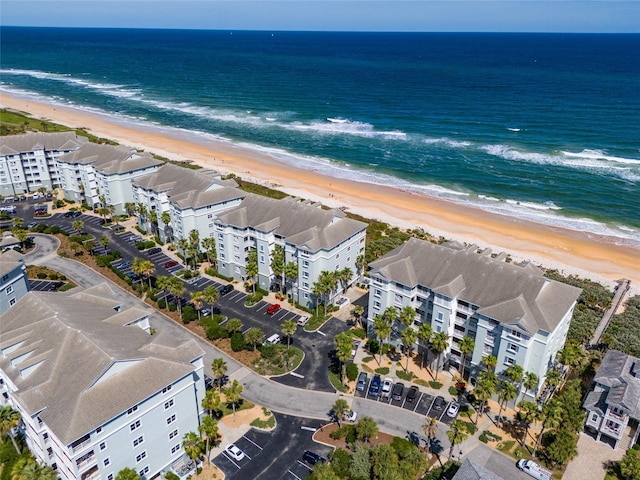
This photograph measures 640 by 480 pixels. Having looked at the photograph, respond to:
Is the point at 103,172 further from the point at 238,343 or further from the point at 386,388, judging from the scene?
the point at 386,388

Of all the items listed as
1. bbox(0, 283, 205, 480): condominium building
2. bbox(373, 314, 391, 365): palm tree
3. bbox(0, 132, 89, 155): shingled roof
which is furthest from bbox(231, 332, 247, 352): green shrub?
bbox(0, 132, 89, 155): shingled roof

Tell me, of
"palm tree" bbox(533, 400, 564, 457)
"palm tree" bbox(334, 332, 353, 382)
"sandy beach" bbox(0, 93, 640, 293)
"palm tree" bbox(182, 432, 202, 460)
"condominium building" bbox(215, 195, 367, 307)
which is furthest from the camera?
"sandy beach" bbox(0, 93, 640, 293)

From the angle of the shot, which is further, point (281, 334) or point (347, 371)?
point (281, 334)

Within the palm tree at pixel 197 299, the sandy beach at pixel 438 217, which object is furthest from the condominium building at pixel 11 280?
the sandy beach at pixel 438 217

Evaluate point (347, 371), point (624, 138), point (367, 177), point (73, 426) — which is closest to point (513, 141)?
point (624, 138)

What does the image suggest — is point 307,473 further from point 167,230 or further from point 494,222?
point 494,222

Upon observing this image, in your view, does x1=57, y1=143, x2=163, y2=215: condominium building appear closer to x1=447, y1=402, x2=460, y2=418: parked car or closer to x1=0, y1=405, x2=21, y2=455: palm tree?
x1=0, y1=405, x2=21, y2=455: palm tree

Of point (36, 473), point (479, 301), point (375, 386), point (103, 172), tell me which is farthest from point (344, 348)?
point (103, 172)
